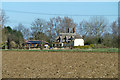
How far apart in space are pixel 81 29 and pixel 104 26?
2918mm

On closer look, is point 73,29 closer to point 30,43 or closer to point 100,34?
point 100,34

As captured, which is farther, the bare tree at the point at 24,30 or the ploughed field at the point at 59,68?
the bare tree at the point at 24,30

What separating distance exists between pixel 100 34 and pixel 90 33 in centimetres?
282

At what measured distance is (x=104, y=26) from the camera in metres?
28.6

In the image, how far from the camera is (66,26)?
36.2 m

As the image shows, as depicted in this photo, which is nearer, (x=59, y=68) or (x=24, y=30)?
(x=59, y=68)

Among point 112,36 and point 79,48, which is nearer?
point 112,36

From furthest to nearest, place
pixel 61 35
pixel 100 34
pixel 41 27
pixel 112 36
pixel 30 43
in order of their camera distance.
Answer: pixel 30 43, pixel 41 27, pixel 61 35, pixel 112 36, pixel 100 34

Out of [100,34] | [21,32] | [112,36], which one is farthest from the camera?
[21,32]

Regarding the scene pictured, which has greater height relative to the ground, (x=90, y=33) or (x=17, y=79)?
(x=90, y=33)

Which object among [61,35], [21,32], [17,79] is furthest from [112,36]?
[21,32]

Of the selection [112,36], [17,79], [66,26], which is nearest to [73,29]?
[66,26]

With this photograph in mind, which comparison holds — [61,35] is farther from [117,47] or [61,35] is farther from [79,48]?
[117,47]

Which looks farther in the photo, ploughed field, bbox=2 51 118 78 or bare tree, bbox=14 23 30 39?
bare tree, bbox=14 23 30 39
